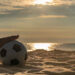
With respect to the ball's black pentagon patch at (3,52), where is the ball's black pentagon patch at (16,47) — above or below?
above

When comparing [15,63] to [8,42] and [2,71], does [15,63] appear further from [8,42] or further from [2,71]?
[2,71]

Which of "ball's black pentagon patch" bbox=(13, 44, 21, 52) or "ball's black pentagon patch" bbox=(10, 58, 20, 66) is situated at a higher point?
"ball's black pentagon patch" bbox=(13, 44, 21, 52)

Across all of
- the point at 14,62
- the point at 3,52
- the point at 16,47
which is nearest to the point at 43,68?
the point at 14,62

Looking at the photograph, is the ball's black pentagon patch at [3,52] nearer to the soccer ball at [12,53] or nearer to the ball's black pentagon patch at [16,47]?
the soccer ball at [12,53]

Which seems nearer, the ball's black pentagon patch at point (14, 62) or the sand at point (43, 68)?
the sand at point (43, 68)

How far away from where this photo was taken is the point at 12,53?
7520 mm

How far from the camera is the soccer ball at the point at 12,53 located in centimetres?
752

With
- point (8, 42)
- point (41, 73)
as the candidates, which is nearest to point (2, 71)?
point (41, 73)

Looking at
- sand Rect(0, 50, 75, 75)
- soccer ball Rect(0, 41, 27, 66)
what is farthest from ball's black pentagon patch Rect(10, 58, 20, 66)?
sand Rect(0, 50, 75, 75)

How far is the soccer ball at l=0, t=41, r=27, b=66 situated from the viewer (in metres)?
7.52

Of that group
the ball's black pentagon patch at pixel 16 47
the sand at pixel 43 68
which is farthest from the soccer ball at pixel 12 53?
the sand at pixel 43 68

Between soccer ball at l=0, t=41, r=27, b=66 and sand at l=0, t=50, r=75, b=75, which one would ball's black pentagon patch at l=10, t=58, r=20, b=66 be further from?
sand at l=0, t=50, r=75, b=75

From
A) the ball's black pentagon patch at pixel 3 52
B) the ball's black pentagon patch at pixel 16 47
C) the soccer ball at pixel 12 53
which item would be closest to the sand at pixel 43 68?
the soccer ball at pixel 12 53

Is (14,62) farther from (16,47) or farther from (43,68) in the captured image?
(43,68)
